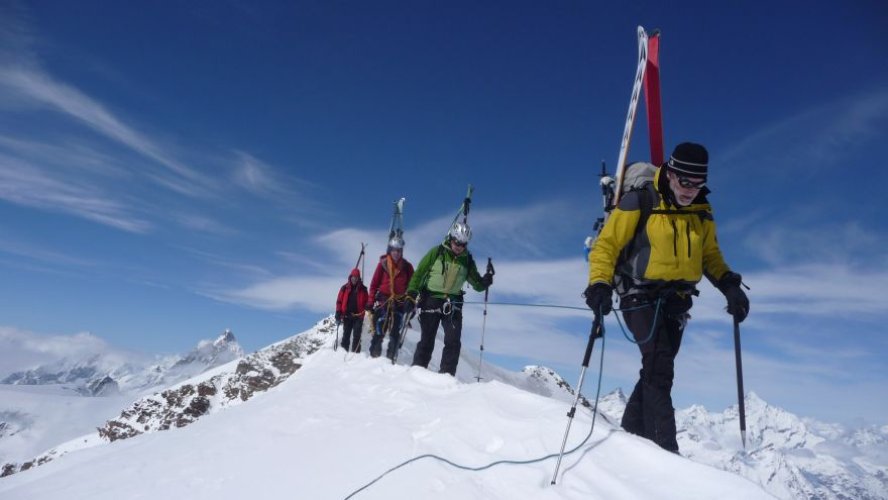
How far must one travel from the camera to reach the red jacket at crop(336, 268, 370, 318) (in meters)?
15.9

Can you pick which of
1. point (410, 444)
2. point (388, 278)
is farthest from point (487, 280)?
point (410, 444)

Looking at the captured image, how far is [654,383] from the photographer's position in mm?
4203

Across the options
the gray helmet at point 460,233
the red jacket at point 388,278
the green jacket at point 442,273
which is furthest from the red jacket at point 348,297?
the gray helmet at point 460,233

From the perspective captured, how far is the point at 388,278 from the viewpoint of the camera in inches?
510

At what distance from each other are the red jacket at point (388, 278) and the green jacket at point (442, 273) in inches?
148

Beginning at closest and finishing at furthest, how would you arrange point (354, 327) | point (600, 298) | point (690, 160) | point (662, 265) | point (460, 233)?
point (600, 298), point (690, 160), point (662, 265), point (460, 233), point (354, 327)

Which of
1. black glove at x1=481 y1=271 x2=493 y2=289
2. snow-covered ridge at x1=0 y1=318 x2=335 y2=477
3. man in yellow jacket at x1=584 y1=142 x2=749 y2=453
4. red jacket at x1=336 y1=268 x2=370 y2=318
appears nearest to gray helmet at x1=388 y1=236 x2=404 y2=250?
red jacket at x1=336 y1=268 x2=370 y2=318

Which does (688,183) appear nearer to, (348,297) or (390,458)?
Answer: (390,458)

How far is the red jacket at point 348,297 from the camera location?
52.0 ft

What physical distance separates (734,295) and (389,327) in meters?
9.55

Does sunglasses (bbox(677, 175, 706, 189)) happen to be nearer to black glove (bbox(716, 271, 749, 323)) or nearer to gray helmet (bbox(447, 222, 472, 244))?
black glove (bbox(716, 271, 749, 323))

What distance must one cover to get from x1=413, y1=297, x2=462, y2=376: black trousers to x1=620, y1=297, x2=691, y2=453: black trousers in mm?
4135

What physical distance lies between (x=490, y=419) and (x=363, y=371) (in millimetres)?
5133

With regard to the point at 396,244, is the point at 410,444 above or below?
below
